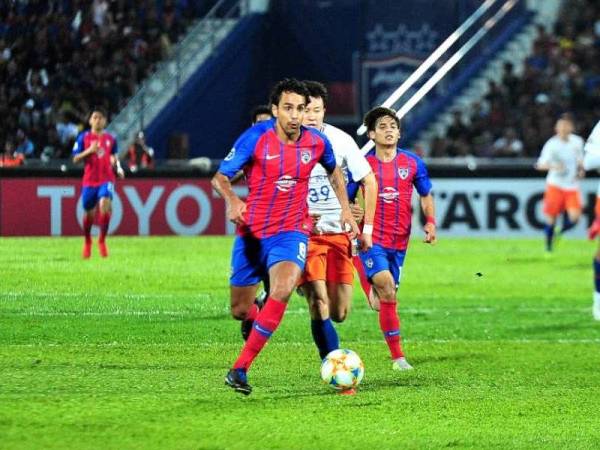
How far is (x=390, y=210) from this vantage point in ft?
36.5

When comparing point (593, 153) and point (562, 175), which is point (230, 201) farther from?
point (562, 175)

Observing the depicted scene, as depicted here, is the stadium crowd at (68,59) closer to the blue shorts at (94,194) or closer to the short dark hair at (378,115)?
the blue shorts at (94,194)

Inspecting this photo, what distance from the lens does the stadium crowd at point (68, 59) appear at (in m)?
18.7

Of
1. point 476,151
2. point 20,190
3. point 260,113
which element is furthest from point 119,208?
point 260,113

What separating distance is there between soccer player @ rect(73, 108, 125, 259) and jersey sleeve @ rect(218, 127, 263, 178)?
11558mm

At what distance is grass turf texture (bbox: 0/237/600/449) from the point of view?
7.59 metres

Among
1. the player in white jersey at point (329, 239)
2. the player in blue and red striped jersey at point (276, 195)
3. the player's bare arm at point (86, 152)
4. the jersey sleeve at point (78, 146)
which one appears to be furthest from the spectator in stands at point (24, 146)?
the player in blue and red striped jersey at point (276, 195)

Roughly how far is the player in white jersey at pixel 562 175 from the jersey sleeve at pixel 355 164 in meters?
13.5

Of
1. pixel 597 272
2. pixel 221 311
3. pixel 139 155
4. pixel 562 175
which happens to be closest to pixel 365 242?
pixel 597 272

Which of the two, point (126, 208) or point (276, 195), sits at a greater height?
point (276, 195)

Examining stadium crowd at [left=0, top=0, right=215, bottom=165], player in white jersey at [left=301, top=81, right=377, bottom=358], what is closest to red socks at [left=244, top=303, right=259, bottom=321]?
player in white jersey at [left=301, top=81, right=377, bottom=358]

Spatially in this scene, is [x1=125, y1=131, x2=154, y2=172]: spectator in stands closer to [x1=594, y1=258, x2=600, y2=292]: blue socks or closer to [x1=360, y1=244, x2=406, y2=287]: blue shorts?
[x1=594, y1=258, x2=600, y2=292]: blue socks

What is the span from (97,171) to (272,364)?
411 inches

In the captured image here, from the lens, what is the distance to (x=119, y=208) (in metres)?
25.0
